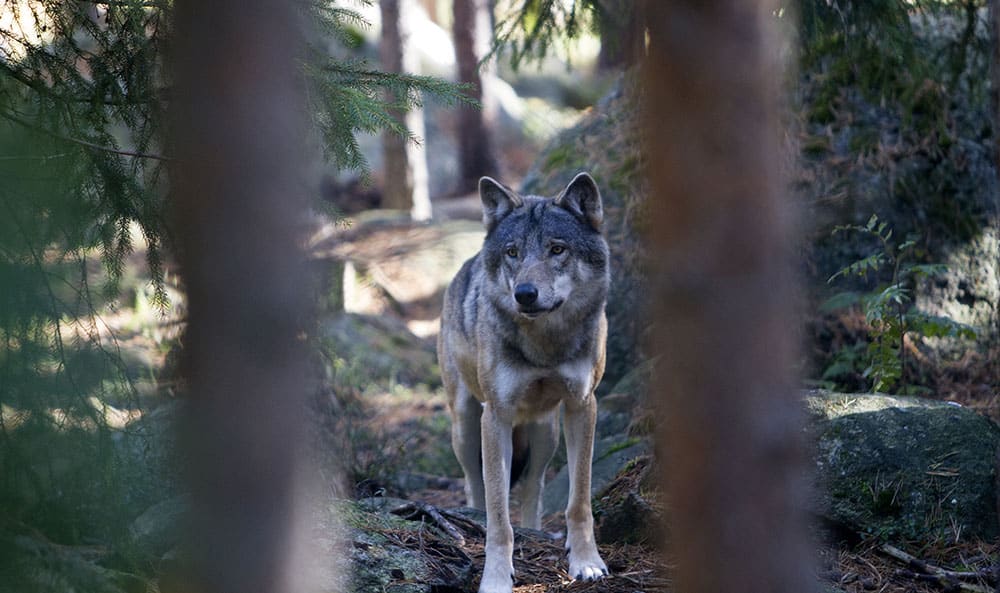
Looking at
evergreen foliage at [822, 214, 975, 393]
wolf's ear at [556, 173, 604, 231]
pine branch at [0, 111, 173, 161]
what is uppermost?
pine branch at [0, 111, 173, 161]

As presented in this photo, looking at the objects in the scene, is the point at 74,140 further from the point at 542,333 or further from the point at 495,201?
the point at 542,333

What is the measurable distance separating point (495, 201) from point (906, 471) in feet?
10.3

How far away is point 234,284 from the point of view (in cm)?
251

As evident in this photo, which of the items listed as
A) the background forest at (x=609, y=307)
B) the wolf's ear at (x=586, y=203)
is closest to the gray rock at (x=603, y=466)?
the background forest at (x=609, y=307)

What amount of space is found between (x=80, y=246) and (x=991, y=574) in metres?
5.15

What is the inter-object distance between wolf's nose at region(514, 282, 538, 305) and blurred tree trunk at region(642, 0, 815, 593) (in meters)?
2.95

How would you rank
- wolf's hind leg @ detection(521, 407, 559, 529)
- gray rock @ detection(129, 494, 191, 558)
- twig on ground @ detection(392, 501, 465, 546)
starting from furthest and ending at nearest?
wolf's hind leg @ detection(521, 407, 559, 529) → twig on ground @ detection(392, 501, 465, 546) → gray rock @ detection(129, 494, 191, 558)

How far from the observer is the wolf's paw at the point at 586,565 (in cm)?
543

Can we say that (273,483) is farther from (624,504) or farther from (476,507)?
(476,507)

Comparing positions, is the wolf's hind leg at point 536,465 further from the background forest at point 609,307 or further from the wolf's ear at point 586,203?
the wolf's ear at point 586,203

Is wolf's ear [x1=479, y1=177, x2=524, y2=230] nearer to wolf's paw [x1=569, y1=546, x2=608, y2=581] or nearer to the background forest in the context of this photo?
the background forest

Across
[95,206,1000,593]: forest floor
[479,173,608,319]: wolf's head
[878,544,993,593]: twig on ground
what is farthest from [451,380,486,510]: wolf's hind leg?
[878,544,993,593]: twig on ground

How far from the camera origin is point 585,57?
114 ft

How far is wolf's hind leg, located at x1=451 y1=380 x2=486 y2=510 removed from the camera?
7082mm
